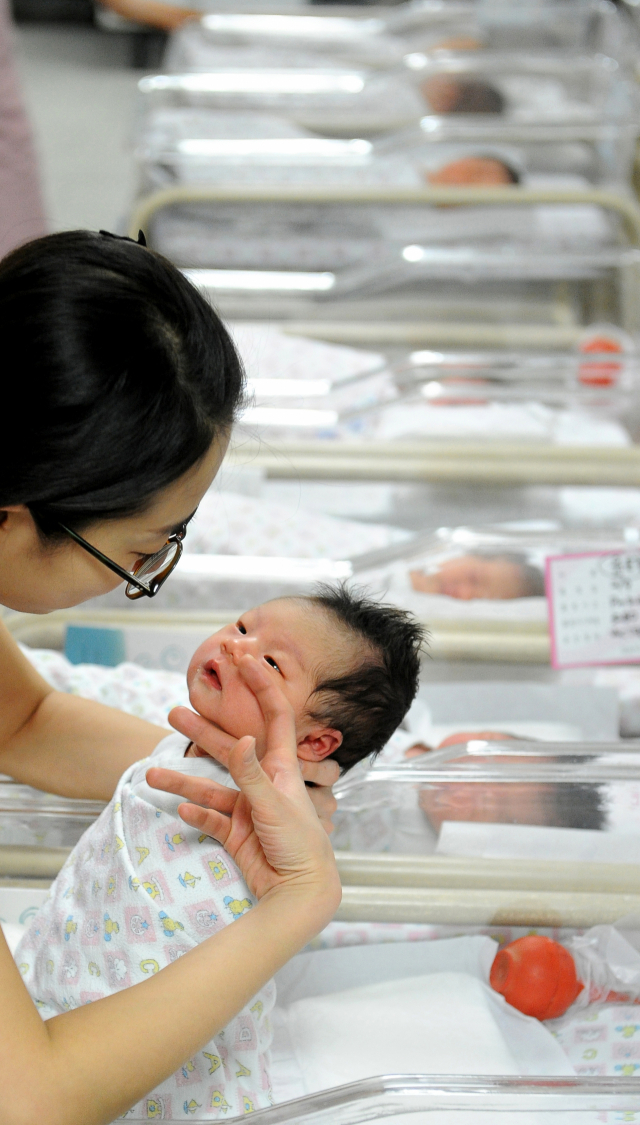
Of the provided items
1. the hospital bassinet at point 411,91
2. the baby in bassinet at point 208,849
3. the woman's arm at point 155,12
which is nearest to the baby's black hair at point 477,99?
the hospital bassinet at point 411,91

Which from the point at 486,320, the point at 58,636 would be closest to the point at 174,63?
the point at 486,320

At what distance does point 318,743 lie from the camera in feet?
3.65

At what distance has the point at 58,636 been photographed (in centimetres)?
173

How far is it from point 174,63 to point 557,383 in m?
2.13

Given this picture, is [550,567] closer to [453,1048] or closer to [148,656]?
[148,656]

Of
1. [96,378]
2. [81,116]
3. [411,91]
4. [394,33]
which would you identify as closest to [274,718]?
[96,378]

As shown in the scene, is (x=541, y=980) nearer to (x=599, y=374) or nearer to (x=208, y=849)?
(x=208, y=849)

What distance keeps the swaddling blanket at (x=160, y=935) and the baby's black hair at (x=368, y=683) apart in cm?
13

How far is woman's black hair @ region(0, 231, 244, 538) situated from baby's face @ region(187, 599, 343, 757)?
0.83ft

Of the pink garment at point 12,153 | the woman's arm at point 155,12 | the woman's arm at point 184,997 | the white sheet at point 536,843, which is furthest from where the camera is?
the woman's arm at point 155,12

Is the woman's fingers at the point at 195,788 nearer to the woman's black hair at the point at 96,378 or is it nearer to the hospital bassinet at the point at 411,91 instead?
the woman's black hair at the point at 96,378

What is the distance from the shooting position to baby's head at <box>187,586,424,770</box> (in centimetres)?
108

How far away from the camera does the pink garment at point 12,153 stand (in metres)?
2.29

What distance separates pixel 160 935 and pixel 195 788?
0.14m
